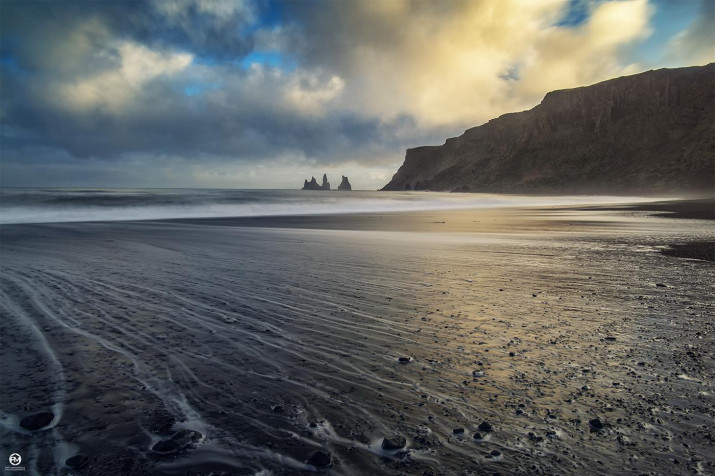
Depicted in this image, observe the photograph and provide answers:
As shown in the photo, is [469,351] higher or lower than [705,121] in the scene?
lower

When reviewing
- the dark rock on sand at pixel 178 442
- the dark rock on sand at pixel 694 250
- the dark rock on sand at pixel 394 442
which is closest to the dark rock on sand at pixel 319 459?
the dark rock on sand at pixel 394 442

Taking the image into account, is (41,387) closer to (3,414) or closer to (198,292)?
(3,414)

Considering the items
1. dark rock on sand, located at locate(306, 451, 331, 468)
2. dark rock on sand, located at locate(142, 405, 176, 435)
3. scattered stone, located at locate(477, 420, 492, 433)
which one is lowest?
dark rock on sand, located at locate(142, 405, 176, 435)

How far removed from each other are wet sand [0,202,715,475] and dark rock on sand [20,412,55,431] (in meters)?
0.02

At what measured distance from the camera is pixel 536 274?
712 cm

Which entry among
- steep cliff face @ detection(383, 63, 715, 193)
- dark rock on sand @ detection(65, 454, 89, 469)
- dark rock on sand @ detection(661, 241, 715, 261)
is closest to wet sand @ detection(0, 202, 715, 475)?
dark rock on sand @ detection(65, 454, 89, 469)

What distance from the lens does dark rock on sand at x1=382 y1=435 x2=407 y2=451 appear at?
7.37 ft

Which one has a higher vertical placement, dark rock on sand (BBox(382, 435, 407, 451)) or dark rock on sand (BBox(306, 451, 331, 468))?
dark rock on sand (BBox(382, 435, 407, 451))

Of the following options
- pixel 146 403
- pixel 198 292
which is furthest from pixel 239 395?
pixel 198 292

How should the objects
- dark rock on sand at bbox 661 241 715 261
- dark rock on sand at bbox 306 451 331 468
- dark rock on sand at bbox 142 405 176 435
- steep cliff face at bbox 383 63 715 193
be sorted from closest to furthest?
dark rock on sand at bbox 306 451 331 468, dark rock on sand at bbox 142 405 176 435, dark rock on sand at bbox 661 241 715 261, steep cliff face at bbox 383 63 715 193

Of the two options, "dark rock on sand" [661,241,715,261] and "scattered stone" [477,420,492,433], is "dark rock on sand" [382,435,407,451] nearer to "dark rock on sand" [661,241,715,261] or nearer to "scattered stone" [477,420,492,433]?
"scattered stone" [477,420,492,433]

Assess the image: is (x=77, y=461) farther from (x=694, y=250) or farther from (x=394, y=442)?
(x=694, y=250)

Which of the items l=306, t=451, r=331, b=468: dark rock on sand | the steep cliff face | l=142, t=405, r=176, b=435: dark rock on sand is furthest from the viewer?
the steep cliff face

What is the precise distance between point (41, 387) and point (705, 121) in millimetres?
140188
